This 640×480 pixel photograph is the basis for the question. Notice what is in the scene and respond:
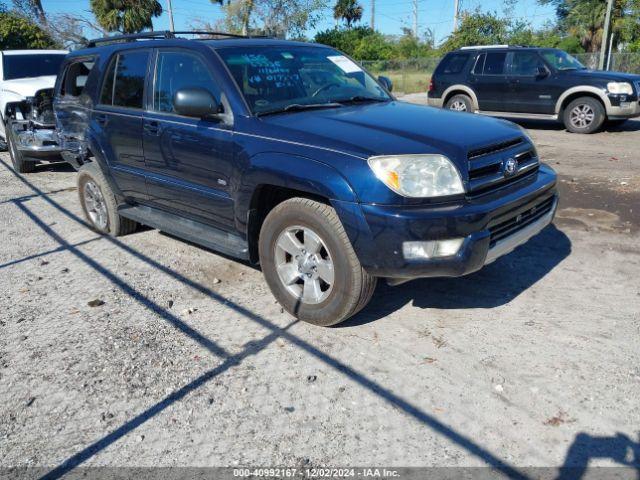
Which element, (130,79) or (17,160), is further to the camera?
(17,160)

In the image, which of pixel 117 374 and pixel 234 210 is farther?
pixel 234 210

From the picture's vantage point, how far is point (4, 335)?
3943 millimetres

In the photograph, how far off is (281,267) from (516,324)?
1.66 meters

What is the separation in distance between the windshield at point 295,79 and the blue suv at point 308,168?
13 mm

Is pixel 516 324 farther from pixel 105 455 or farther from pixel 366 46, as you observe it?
pixel 366 46

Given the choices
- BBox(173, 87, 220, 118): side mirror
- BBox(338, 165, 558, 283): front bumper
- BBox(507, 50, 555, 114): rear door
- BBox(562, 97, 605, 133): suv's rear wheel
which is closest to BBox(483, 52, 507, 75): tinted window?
BBox(507, 50, 555, 114): rear door

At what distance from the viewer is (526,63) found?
1272 centimetres

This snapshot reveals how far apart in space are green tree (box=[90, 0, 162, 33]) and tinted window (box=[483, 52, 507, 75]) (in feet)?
89.8

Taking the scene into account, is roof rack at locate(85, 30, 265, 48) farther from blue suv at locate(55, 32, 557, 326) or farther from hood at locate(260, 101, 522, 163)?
hood at locate(260, 101, 522, 163)

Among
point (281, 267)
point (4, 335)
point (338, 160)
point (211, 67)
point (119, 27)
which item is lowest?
point (4, 335)

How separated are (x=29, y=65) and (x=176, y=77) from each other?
24.8ft

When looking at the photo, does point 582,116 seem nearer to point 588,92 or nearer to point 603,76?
point 588,92

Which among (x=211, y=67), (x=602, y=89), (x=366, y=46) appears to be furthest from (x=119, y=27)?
(x=211, y=67)

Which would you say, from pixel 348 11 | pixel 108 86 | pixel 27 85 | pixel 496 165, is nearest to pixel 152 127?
pixel 108 86
